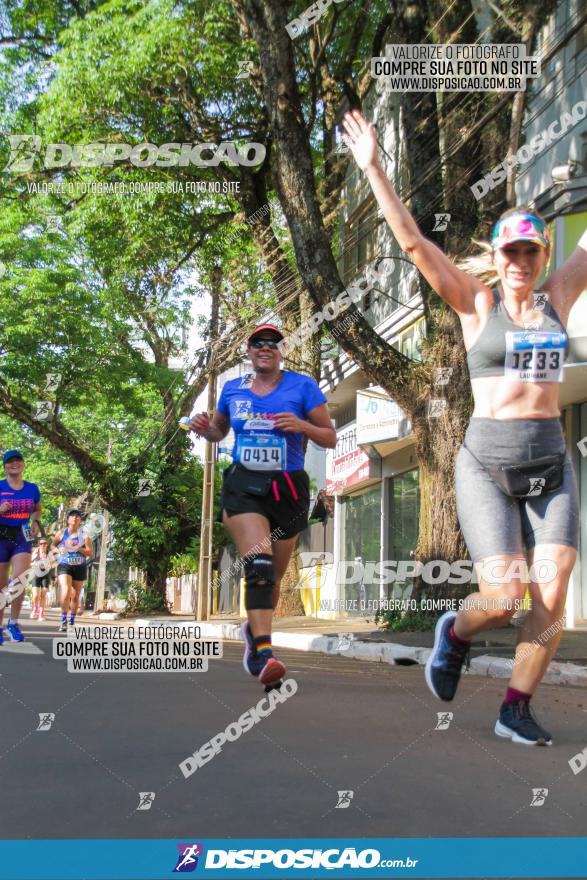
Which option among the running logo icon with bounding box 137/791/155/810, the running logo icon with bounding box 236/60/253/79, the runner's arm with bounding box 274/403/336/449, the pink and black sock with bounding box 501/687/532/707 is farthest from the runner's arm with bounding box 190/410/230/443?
the running logo icon with bounding box 236/60/253/79

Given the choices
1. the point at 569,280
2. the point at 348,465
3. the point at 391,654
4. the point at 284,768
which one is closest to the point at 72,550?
the point at 391,654

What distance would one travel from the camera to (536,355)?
12.1 ft

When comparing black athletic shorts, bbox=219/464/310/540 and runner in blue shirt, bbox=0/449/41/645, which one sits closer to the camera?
black athletic shorts, bbox=219/464/310/540

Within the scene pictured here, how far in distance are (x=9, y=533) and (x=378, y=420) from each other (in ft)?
35.9

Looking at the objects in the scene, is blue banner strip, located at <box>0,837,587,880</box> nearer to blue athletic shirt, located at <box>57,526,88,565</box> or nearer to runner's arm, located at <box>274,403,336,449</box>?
runner's arm, located at <box>274,403,336,449</box>

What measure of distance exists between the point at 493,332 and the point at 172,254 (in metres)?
17.7

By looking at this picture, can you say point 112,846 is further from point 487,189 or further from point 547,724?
point 487,189

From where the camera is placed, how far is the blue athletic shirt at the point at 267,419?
551 centimetres

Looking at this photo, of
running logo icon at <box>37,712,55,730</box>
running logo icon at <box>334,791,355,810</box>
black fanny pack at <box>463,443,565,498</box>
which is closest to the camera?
running logo icon at <box>334,791,355,810</box>

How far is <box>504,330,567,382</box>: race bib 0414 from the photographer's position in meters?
3.69

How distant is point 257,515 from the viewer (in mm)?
5496

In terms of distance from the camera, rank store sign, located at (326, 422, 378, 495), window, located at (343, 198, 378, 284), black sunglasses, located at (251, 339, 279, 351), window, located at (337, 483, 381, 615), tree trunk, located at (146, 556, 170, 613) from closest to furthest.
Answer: black sunglasses, located at (251, 339, 279, 351) → tree trunk, located at (146, 556, 170, 613) → window, located at (337, 483, 381, 615) → store sign, located at (326, 422, 378, 495) → window, located at (343, 198, 378, 284)

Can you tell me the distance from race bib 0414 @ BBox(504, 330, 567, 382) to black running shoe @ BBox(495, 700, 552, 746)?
1199mm

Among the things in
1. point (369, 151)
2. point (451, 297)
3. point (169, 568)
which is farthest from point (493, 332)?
point (169, 568)
